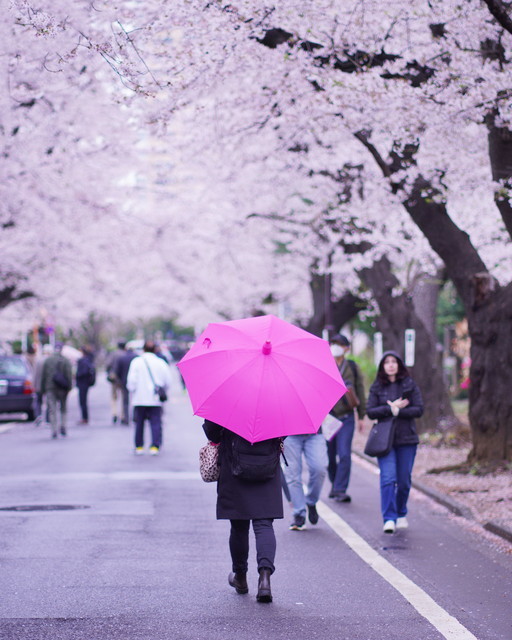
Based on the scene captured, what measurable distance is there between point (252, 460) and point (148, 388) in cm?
979

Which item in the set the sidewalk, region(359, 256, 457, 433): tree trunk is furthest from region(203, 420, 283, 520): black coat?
region(359, 256, 457, 433): tree trunk

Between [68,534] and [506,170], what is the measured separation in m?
6.19

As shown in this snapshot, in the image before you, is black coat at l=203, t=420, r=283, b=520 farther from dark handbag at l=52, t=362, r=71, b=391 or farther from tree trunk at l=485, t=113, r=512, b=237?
dark handbag at l=52, t=362, r=71, b=391

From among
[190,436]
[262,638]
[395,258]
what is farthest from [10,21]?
[395,258]

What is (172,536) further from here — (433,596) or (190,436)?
(190,436)

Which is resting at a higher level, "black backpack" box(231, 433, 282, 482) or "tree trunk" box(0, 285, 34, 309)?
"tree trunk" box(0, 285, 34, 309)

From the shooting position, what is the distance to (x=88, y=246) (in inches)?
1227

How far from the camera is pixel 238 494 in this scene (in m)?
6.34

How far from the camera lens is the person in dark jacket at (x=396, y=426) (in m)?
9.27

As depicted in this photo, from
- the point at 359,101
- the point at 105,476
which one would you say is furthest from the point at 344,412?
the point at 105,476

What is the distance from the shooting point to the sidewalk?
31.6 feet

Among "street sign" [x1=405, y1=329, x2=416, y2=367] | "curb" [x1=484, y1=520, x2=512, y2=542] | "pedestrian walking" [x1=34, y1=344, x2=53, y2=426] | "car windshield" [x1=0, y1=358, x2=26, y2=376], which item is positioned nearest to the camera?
"curb" [x1=484, y1=520, x2=512, y2=542]

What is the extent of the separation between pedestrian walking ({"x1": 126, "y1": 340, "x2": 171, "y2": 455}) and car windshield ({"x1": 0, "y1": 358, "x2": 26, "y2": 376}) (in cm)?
859

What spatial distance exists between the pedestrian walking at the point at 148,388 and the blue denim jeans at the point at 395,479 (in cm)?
694
